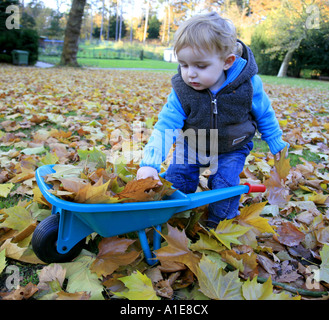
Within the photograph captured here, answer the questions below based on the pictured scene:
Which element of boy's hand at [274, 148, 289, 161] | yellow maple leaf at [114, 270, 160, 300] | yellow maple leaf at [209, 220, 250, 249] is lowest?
yellow maple leaf at [114, 270, 160, 300]

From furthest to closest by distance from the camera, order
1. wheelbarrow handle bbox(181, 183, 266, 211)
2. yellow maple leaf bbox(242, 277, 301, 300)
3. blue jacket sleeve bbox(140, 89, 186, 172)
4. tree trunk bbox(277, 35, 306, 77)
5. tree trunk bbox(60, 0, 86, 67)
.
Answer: tree trunk bbox(277, 35, 306, 77)
tree trunk bbox(60, 0, 86, 67)
blue jacket sleeve bbox(140, 89, 186, 172)
wheelbarrow handle bbox(181, 183, 266, 211)
yellow maple leaf bbox(242, 277, 301, 300)

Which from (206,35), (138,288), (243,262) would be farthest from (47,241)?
(206,35)

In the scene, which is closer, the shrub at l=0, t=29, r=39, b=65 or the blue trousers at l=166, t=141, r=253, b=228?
the blue trousers at l=166, t=141, r=253, b=228

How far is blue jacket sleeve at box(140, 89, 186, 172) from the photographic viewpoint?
1.54 metres

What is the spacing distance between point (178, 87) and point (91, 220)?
36.6 inches

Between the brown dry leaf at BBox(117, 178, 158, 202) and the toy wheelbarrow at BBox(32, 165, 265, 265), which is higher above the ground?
the brown dry leaf at BBox(117, 178, 158, 202)

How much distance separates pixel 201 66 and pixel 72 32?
12.9 metres

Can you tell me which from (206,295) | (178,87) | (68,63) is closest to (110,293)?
(206,295)

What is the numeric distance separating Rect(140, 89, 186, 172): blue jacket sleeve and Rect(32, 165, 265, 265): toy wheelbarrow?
269 mm

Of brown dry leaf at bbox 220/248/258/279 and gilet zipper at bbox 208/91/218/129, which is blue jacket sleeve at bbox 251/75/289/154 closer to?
gilet zipper at bbox 208/91/218/129

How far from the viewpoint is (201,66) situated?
58.9 inches

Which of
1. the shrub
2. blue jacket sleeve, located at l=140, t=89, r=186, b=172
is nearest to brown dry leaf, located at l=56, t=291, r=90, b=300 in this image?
blue jacket sleeve, located at l=140, t=89, r=186, b=172

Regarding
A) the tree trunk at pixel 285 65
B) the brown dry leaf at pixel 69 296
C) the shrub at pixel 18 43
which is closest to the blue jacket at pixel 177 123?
the brown dry leaf at pixel 69 296
